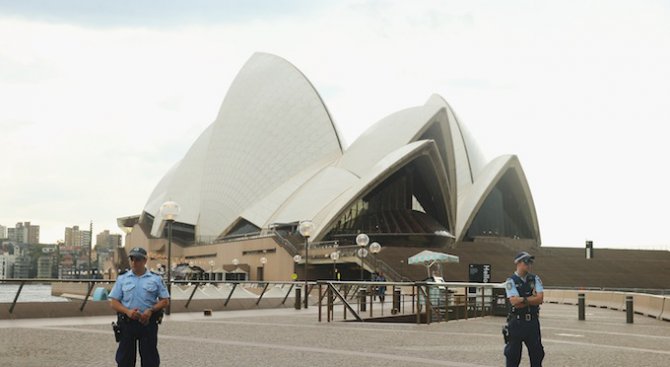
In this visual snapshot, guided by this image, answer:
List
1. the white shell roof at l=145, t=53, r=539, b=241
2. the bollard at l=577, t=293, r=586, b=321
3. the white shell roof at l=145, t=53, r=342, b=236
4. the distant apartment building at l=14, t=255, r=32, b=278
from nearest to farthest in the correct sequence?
1. the bollard at l=577, t=293, r=586, b=321
2. the white shell roof at l=145, t=53, r=539, b=241
3. the white shell roof at l=145, t=53, r=342, b=236
4. the distant apartment building at l=14, t=255, r=32, b=278

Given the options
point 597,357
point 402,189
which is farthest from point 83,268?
point 597,357

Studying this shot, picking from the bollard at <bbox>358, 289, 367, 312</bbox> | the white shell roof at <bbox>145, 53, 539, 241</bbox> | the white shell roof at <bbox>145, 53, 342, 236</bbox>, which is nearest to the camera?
the bollard at <bbox>358, 289, 367, 312</bbox>

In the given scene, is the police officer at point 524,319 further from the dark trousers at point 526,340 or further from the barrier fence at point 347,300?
the barrier fence at point 347,300

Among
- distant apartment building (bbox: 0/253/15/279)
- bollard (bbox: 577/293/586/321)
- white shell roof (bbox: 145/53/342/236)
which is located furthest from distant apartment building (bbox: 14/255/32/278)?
bollard (bbox: 577/293/586/321)

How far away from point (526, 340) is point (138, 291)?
356 centimetres

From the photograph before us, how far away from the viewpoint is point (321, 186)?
59.1 m

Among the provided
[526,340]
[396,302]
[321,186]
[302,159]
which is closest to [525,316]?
[526,340]

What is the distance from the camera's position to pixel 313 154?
63625 mm

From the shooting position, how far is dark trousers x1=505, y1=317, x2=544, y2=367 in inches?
291

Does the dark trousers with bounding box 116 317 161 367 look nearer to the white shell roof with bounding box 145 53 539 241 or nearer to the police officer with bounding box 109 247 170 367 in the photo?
the police officer with bounding box 109 247 170 367

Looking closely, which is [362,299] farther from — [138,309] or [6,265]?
[6,265]

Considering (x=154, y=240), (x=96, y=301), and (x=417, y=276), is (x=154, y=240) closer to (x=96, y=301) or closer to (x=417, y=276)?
(x=417, y=276)

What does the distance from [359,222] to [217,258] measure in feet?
47.0

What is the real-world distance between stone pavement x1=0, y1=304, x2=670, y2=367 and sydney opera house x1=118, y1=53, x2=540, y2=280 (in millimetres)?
33350
